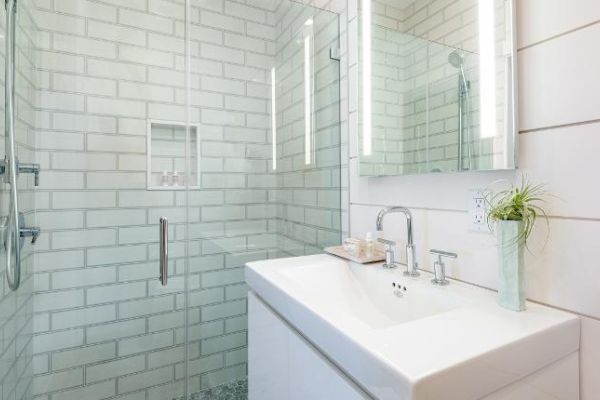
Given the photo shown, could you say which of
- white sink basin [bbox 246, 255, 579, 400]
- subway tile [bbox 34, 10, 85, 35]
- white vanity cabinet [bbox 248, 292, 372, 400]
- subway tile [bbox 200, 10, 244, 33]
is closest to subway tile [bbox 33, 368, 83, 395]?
white vanity cabinet [bbox 248, 292, 372, 400]

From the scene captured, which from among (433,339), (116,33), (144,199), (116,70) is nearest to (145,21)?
→ (116,33)

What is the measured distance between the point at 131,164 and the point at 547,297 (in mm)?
1798

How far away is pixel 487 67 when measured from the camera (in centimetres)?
94

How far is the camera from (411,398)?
50cm

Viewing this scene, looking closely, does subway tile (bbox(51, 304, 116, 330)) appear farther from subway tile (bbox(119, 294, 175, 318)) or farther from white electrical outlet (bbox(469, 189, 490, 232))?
white electrical outlet (bbox(469, 189, 490, 232))

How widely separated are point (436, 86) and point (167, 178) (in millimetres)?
1350

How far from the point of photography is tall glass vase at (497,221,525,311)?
782 mm

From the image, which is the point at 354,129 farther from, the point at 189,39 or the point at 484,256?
the point at 189,39

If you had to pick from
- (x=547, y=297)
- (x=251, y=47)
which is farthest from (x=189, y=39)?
(x=547, y=297)

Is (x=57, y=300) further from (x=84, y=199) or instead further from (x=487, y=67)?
(x=487, y=67)

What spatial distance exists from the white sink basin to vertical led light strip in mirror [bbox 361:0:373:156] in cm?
62

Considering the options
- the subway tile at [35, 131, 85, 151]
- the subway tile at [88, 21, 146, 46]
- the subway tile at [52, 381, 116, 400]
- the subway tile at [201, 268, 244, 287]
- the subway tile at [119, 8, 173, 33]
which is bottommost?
the subway tile at [52, 381, 116, 400]

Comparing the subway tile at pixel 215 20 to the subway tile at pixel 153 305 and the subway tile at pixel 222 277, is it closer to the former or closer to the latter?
the subway tile at pixel 222 277

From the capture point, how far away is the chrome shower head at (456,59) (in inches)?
41.0
